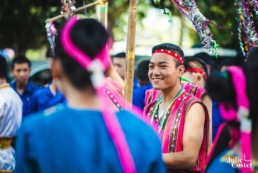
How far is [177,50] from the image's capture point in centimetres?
426

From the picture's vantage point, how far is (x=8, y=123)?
17.5 feet

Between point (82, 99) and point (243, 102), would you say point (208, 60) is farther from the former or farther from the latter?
point (82, 99)

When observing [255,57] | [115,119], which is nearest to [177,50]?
[255,57]

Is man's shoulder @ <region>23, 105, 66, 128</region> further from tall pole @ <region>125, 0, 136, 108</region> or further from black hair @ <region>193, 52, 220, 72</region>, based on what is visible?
black hair @ <region>193, 52, 220, 72</region>

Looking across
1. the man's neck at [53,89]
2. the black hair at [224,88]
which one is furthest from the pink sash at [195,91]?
the black hair at [224,88]

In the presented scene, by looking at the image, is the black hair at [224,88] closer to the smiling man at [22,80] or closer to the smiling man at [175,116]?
the smiling man at [175,116]

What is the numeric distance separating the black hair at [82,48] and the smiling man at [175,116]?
1.60m

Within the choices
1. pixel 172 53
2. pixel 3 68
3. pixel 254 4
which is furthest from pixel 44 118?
pixel 3 68

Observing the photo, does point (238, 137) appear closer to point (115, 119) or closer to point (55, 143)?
point (115, 119)

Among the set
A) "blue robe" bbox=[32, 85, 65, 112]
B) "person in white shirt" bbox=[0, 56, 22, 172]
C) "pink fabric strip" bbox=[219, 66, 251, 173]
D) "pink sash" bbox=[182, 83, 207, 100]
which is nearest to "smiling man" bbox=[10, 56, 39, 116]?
"blue robe" bbox=[32, 85, 65, 112]

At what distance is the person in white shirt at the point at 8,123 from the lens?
17.1 ft

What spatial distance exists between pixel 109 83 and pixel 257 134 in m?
1.94

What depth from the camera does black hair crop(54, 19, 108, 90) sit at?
2371 mm

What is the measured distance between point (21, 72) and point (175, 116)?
4267 millimetres
